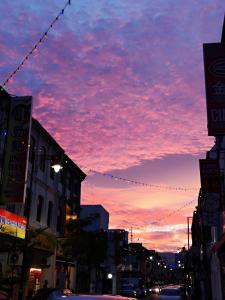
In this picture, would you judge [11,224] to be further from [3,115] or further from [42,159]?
[42,159]

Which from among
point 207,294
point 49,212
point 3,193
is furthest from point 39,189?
point 207,294

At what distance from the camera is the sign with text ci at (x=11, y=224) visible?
23.2m

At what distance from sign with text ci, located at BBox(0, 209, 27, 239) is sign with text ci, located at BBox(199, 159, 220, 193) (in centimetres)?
1030

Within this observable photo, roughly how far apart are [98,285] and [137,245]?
2764 inches

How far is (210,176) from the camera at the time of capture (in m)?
22.4

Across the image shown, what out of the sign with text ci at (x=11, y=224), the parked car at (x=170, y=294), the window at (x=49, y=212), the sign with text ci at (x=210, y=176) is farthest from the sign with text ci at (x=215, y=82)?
the window at (x=49, y=212)

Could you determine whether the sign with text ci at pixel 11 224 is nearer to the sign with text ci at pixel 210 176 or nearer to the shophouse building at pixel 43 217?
the shophouse building at pixel 43 217

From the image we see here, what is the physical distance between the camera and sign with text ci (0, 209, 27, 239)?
2319cm

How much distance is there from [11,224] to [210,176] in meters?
10.9

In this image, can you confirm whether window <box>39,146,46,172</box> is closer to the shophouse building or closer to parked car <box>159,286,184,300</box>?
the shophouse building

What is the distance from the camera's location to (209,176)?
22375mm

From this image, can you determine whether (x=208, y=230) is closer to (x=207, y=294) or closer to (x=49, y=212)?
(x=207, y=294)

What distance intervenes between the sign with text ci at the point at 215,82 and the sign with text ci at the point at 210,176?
33.6ft

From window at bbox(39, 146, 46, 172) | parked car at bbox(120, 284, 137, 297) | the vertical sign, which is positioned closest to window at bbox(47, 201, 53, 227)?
window at bbox(39, 146, 46, 172)
